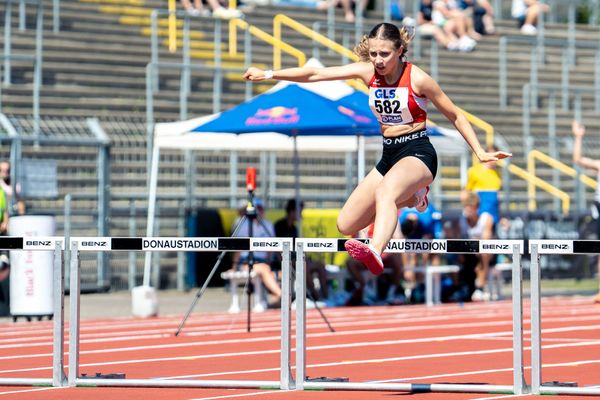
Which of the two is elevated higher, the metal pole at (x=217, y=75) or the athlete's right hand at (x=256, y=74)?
the metal pole at (x=217, y=75)

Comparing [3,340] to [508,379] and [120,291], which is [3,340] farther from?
[120,291]

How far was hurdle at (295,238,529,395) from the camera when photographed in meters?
8.66

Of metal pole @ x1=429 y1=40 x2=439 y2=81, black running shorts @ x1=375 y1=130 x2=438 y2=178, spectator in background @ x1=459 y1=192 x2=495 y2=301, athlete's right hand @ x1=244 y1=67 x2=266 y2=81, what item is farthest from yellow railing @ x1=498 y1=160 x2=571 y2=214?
athlete's right hand @ x1=244 y1=67 x2=266 y2=81

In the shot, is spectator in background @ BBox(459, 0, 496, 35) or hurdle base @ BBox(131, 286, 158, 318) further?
spectator in background @ BBox(459, 0, 496, 35)

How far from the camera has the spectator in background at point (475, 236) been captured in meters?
20.1

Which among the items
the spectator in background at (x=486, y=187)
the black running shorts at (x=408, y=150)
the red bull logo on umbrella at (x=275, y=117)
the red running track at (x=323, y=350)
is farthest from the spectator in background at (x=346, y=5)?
the black running shorts at (x=408, y=150)

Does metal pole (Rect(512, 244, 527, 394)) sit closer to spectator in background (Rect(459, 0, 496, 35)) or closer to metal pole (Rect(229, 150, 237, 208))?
metal pole (Rect(229, 150, 237, 208))

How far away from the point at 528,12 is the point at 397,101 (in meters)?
24.2

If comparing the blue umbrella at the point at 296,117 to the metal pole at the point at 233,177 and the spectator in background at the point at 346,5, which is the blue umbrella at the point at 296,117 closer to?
the metal pole at the point at 233,177

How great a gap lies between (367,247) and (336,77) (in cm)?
137

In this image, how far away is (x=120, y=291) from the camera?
21.5 metres

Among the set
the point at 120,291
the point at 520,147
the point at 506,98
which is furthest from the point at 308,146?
the point at 506,98

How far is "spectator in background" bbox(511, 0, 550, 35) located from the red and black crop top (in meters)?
23.6

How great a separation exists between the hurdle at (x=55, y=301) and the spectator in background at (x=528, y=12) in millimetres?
24414
